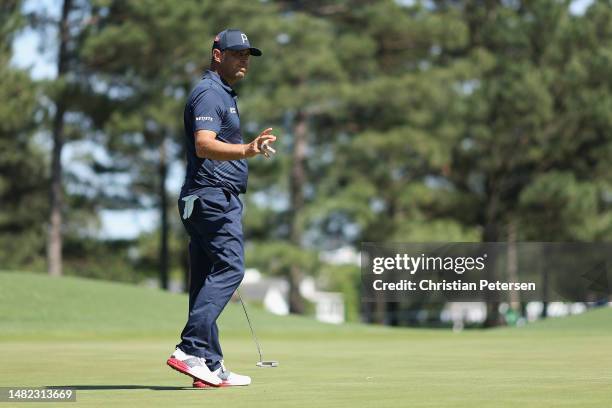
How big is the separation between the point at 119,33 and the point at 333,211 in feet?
34.1

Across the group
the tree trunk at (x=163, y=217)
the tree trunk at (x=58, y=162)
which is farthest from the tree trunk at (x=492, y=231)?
the tree trunk at (x=58, y=162)

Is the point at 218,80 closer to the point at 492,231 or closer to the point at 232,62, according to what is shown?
the point at 232,62

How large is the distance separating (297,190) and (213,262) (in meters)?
36.8

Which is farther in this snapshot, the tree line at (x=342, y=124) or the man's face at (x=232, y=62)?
the tree line at (x=342, y=124)

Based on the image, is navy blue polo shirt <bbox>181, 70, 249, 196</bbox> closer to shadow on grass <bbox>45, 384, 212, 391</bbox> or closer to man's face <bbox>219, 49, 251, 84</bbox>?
man's face <bbox>219, 49, 251, 84</bbox>

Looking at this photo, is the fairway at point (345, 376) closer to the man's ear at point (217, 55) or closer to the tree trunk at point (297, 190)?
the man's ear at point (217, 55)

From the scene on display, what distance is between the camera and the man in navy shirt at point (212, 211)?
24.4 ft

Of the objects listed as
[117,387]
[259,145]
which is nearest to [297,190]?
[117,387]

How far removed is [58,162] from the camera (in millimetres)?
38906

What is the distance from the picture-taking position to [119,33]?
123ft

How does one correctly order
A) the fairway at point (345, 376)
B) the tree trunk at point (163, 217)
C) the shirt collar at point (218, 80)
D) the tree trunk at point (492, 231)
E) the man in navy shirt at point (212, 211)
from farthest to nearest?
the tree trunk at point (163, 217)
the tree trunk at point (492, 231)
the shirt collar at point (218, 80)
the man in navy shirt at point (212, 211)
the fairway at point (345, 376)

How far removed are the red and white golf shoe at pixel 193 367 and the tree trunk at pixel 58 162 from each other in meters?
31.0

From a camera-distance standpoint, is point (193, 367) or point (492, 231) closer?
point (193, 367)

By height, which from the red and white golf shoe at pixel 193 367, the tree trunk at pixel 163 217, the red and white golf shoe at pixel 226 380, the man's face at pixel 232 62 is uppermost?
the tree trunk at pixel 163 217
